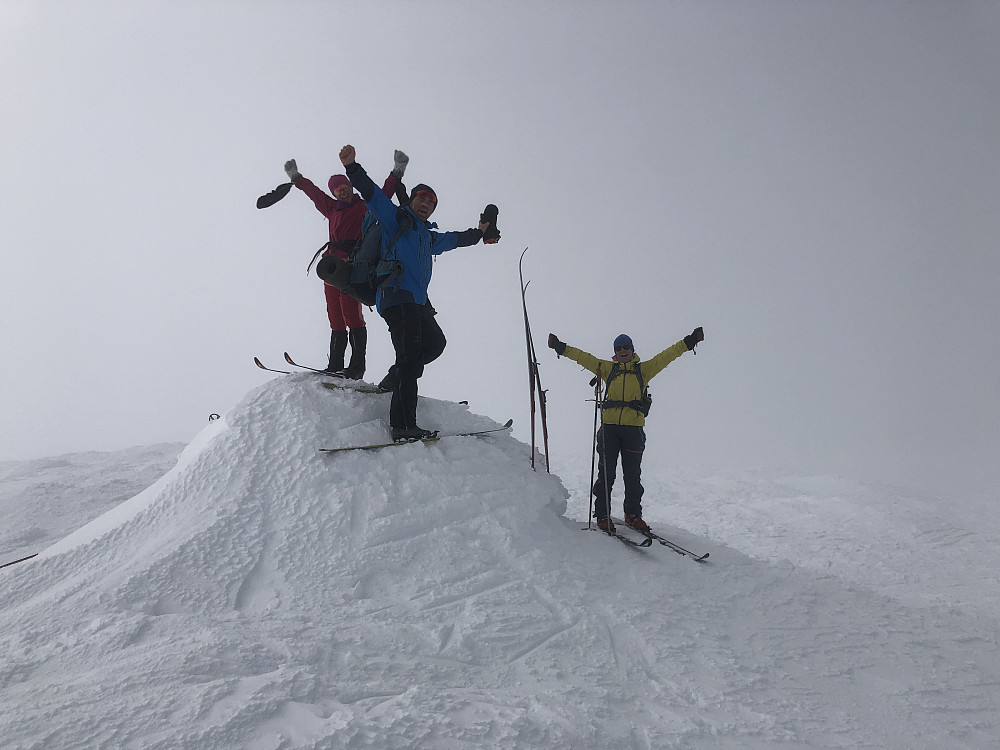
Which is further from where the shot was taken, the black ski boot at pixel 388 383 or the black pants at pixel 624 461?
the black pants at pixel 624 461

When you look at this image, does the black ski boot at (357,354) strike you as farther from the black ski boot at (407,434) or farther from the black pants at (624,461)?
the black pants at (624,461)

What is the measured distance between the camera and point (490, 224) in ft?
17.2

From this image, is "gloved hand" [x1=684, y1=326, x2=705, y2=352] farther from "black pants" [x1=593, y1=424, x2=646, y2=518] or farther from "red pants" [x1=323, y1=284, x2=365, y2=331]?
"red pants" [x1=323, y1=284, x2=365, y2=331]

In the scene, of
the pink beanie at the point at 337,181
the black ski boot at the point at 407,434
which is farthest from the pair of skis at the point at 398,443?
the pink beanie at the point at 337,181

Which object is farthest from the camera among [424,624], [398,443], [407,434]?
[407,434]

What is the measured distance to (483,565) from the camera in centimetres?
372

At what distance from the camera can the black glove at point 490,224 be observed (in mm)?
5137

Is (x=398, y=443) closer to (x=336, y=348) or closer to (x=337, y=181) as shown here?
(x=336, y=348)

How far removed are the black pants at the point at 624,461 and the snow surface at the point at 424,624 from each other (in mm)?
837

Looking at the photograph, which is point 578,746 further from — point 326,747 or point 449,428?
point 449,428

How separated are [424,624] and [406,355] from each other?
7.22 ft

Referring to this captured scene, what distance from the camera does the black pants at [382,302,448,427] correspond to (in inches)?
178

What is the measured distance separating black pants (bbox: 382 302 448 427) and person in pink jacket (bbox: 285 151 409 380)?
1.12 meters

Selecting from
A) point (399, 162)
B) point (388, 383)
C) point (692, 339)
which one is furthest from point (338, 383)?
point (692, 339)
